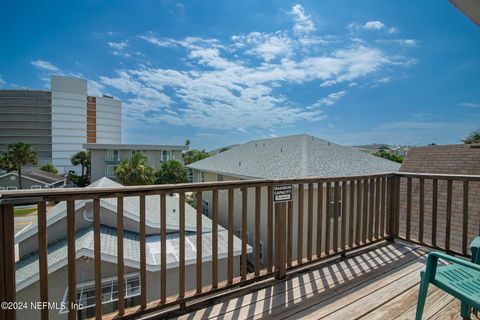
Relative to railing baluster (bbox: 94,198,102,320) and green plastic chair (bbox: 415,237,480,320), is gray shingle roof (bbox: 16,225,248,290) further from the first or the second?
green plastic chair (bbox: 415,237,480,320)

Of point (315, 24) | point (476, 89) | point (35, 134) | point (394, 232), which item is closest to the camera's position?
point (394, 232)

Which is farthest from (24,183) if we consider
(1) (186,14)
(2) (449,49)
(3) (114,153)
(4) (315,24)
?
(2) (449,49)

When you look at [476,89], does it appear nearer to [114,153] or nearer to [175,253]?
[175,253]

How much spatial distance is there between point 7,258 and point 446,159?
28.6 feet

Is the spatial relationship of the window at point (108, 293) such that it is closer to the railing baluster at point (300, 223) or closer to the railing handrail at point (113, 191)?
the railing baluster at point (300, 223)

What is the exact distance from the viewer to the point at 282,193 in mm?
2115

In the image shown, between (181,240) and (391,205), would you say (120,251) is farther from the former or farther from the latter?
(391,205)

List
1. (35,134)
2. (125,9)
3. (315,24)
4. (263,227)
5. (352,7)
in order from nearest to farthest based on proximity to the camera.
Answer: (352,7) < (315,24) < (125,9) < (263,227) < (35,134)

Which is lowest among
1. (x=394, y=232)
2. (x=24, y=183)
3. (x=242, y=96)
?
(x=24, y=183)

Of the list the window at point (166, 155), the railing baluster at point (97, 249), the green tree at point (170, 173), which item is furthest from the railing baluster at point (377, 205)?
the window at point (166, 155)

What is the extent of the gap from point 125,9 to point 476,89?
17076mm

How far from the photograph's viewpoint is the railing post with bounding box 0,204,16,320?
3.84ft

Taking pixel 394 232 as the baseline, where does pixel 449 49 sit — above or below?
above

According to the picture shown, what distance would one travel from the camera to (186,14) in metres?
7.98
